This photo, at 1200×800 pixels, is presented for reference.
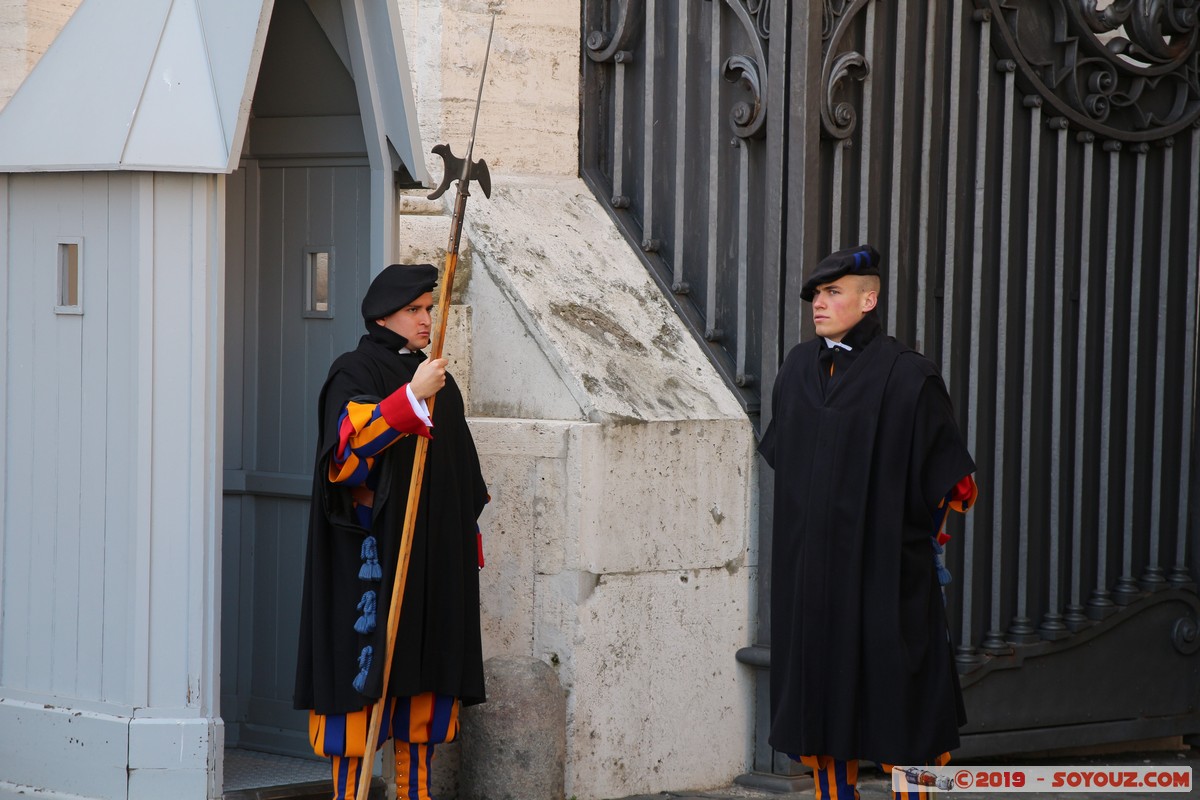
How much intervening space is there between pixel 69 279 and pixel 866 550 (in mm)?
2474

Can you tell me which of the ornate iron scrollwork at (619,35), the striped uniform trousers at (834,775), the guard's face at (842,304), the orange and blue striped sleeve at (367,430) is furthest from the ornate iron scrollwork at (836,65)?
the striped uniform trousers at (834,775)

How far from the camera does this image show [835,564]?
15.5ft

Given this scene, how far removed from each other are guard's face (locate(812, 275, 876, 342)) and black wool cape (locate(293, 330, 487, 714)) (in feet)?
3.80

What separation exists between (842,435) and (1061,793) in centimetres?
213

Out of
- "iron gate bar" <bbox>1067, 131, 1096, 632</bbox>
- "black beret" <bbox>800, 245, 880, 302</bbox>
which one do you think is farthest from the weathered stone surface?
"iron gate bar" <bbox>1067, 131, 1096, 632</bbox>

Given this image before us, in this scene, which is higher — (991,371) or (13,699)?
(991,371)

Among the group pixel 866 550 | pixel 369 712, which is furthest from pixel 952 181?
pixel 369 712

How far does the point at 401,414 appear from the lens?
14.8ft

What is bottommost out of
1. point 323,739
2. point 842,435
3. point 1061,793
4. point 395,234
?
point 1061,793

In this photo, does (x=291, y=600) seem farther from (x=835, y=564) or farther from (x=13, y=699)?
(x=835, y=564)

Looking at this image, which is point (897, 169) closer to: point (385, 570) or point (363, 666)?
point (385, 570)

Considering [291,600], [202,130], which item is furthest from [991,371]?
[202,130]

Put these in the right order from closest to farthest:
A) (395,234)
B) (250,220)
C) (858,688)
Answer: (858,688) < (395,234) < (250,220)

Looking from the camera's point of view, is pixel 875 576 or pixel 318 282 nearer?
pixel 875 576
